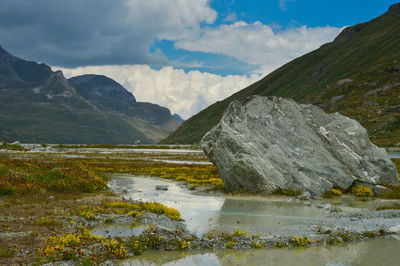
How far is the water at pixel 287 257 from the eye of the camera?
14484mm

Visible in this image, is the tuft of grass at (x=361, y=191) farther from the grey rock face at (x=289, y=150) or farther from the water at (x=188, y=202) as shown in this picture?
the water at (x=188, y=202)

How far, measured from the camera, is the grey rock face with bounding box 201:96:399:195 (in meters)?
32.6

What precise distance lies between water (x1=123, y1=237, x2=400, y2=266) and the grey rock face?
15.7 metres

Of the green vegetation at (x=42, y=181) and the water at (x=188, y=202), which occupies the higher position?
the green vegetation at (x=42, y=181)

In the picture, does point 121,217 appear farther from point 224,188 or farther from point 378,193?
point 378,193

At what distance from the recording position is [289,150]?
3481 centimetres

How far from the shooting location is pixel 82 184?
32188mm

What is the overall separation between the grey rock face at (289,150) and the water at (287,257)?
15732 mm

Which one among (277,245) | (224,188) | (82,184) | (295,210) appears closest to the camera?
(277,245)

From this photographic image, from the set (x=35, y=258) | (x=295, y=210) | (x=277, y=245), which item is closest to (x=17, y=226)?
(x=35, y=258)

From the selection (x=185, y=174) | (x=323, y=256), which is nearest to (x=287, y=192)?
(x=323, y=256)

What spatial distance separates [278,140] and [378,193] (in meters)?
11.9

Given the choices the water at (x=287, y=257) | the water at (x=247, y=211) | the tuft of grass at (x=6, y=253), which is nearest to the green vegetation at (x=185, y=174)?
the water at (x=247, y=211)

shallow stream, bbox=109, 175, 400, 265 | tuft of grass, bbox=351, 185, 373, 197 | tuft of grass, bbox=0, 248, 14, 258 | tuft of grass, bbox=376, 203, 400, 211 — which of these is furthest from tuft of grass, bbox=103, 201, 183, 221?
tuft of grass, bbox=351, 185, 373, 197
